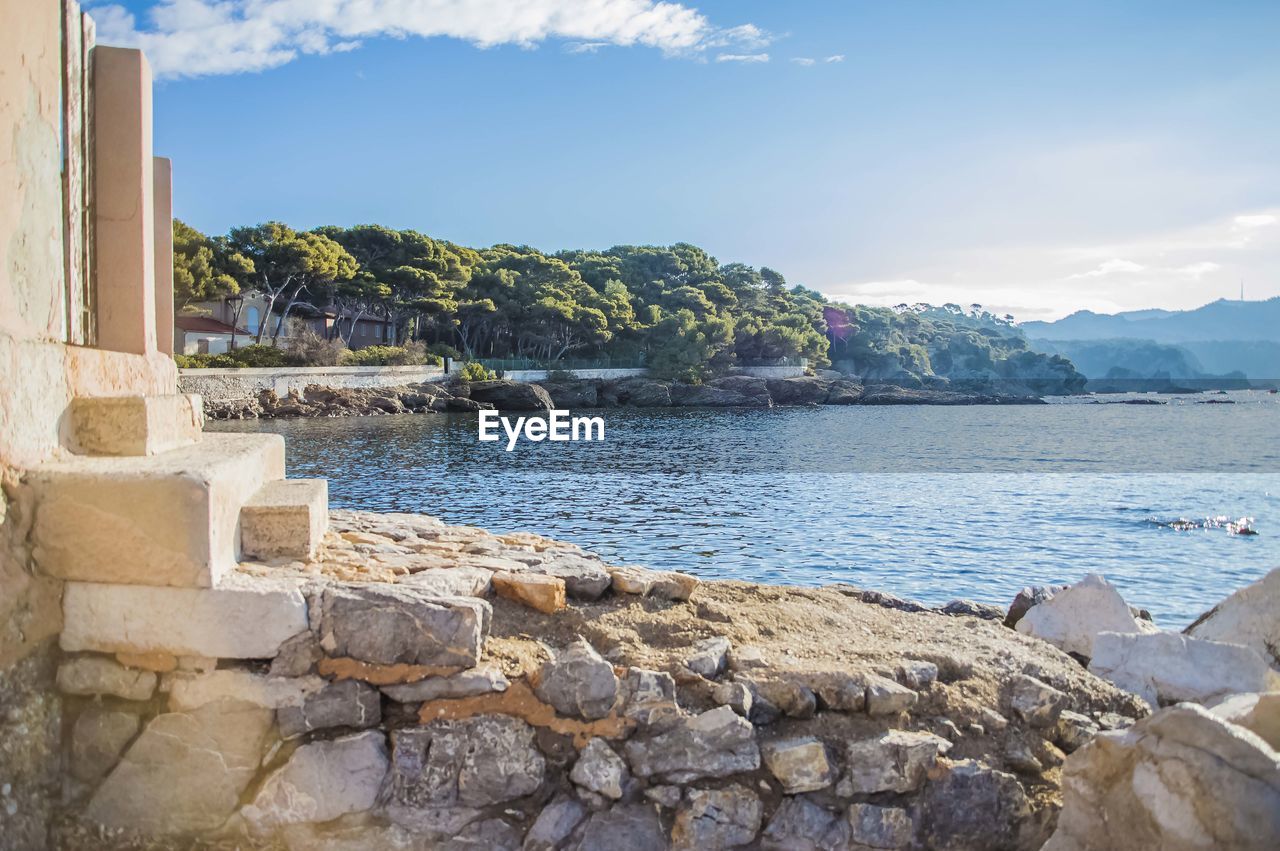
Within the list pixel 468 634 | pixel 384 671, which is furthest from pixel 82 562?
pixel 468 634

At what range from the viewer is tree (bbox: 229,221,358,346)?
5428cm

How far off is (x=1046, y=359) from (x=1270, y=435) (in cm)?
8329

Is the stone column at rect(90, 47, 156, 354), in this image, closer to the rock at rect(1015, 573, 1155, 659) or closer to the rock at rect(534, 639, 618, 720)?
the rock at rect(534, 639, 618, 720)

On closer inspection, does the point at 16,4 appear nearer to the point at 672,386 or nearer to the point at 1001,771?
the point at 1001,771

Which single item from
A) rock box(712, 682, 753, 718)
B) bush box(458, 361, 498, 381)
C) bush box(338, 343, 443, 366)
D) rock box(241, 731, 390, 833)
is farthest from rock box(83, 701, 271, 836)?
bush box(458, 361, 498, 381)

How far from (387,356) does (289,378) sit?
414 inches

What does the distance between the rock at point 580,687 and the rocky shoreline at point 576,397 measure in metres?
43.8

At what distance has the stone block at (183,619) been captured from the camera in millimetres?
3811

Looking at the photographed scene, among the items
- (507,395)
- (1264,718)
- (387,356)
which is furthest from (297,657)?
(387,356)

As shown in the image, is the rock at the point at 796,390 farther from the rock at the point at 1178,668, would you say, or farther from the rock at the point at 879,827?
the rock at the point at 879,827

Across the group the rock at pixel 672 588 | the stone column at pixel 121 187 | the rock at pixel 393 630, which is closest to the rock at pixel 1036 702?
the rock at pixel 672 588

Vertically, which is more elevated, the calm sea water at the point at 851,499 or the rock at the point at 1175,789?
the rock at the point at 1175,789

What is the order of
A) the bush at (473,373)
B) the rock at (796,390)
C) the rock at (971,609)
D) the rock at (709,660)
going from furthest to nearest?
the rock at (796,390) < the bush at (473,373) < the rock at (971,609) < the rock at (709,660)

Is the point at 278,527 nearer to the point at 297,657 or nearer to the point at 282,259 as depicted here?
the point at 297,657
